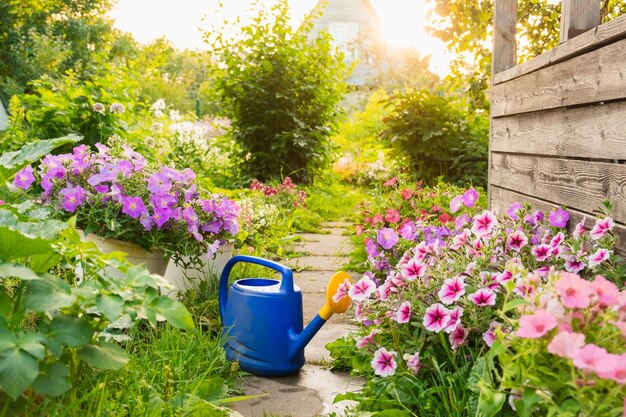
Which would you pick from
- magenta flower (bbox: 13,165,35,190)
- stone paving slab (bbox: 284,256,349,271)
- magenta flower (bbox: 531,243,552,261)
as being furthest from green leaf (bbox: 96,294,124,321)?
stone paving slab (bbox: 284,256,349,271)

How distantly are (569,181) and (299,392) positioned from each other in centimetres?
125

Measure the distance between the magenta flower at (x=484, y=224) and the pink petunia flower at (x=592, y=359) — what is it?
3.28 feet

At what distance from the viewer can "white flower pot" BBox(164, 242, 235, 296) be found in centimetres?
274

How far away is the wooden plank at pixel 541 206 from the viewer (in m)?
1.91

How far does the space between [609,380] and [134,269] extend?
84 cm

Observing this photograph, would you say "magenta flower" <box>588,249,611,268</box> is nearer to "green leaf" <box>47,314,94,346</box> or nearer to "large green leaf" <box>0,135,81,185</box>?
"green leaf" <box>47,314,94,346</box>

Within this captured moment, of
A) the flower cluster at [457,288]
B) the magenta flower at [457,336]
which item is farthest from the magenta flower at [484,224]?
the magenta flower at [457,336]

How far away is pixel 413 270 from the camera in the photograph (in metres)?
1.74

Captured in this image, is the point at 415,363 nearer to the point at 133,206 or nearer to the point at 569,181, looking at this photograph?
the point at 569,181

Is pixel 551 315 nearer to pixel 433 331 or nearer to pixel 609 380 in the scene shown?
pixel 609 380

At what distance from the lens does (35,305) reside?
3.59 feet

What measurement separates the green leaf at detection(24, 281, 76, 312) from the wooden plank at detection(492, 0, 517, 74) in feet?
9.46

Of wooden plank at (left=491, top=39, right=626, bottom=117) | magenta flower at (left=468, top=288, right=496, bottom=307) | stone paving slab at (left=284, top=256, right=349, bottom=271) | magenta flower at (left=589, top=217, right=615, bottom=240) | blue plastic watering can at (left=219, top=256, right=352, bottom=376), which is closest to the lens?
magenta flower at (left=468, top=288, right=496, bottom=307)

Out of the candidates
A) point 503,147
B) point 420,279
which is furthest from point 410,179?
point 420,279
